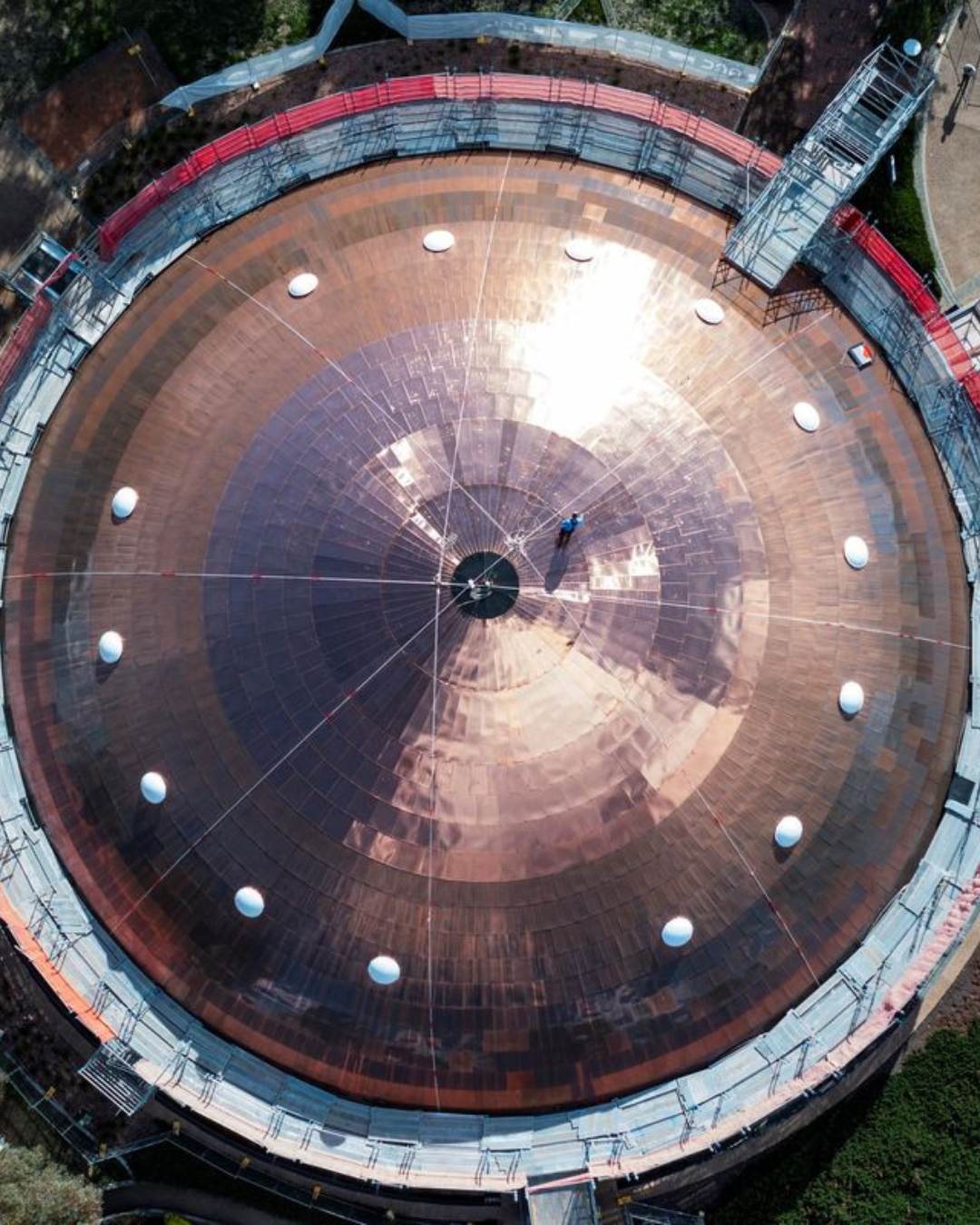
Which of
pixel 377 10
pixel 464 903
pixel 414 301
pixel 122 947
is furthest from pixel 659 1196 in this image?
pixel 377 10

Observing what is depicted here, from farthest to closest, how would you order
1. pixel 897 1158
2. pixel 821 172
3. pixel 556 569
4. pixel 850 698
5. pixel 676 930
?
pixel 897 1158, pixel 821 172, pixel 850 698, pixel 676 930, pixel 556 569

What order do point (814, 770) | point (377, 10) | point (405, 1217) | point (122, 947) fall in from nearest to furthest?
point (814, 770) < point (122, 947) < point (405, 1217) < point (377, 10)

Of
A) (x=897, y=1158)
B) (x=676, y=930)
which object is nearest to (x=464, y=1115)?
(x=676, y=930)

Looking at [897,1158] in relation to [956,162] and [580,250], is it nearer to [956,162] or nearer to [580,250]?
[580,250]

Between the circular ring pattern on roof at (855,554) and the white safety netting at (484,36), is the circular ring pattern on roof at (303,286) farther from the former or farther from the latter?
the circular ring pattern on roof at (855,554)

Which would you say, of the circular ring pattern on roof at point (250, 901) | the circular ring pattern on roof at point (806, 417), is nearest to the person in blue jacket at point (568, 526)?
the circular ring pattern on roof at point (806, 417)

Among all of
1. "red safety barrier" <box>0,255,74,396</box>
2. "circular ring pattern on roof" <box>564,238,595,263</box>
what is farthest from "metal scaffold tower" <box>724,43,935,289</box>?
"red safety barrier" <box>0,255,74,396</box>

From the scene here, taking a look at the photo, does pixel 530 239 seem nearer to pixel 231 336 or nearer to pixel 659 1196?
pixel 231 336

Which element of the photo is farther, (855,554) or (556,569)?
(855,554)
